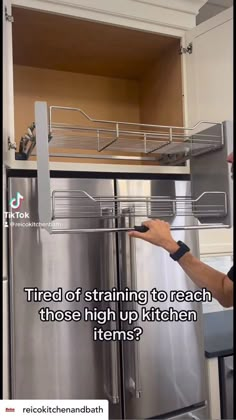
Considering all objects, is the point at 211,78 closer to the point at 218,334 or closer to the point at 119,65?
the point at 119,65

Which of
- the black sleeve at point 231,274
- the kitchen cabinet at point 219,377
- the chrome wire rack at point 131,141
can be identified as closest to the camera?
the black sleeve at point 231,274

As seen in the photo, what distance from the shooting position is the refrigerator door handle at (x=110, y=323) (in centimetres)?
115

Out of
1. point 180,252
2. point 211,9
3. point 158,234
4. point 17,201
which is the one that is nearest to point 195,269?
point 180,252

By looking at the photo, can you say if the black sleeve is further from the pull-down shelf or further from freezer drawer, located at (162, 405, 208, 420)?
freezer drawer, located at (162, 405, 208, 420)

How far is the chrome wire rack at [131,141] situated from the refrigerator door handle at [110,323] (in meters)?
0.26

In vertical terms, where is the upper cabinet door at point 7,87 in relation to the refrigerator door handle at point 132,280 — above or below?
above

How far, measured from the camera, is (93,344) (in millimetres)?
1145

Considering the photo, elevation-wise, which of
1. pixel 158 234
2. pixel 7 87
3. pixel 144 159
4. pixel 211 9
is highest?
pixel 211 9

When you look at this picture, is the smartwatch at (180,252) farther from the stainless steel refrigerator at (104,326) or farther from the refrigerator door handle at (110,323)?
the refrigerator door handle at (110,323)

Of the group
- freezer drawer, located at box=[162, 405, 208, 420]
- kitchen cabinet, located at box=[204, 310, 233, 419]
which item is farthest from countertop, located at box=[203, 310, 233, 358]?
freezer drawer, located at box=[162, 405, 208, 420]

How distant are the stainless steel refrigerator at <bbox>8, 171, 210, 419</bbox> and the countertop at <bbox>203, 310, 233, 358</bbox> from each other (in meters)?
0.07

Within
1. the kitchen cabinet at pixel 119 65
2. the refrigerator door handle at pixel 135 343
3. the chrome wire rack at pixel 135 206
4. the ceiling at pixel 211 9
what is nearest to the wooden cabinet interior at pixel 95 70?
the kitchen cabinet at pixel 119 65

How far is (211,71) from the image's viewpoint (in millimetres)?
1263

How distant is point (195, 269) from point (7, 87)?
0.79m
